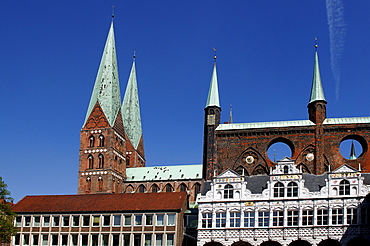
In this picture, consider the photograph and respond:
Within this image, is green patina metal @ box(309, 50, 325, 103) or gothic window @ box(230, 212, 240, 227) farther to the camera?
green patina metal @ box(309, 50, 325, 103)

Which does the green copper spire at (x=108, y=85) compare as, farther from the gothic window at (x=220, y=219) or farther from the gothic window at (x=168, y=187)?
the gothic window at (x=220, y=219)

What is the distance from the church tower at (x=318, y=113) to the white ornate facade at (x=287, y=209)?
10.2 m

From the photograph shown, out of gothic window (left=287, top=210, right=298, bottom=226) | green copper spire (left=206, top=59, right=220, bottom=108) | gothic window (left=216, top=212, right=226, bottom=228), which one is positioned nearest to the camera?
gothic window (left=287, top=210, right=298, bottom=226)

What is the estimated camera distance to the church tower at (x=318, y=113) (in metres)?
65.9

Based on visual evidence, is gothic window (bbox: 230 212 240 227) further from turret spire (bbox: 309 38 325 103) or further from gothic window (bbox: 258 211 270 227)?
turret spire (bbox: 309 38 325 103)

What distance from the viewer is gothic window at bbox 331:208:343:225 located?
52.4m

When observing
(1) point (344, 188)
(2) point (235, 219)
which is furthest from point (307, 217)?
(2) point (235, 219)

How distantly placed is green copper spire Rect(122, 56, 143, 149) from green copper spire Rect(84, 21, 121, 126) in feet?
36.3

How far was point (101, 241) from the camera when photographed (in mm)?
59000

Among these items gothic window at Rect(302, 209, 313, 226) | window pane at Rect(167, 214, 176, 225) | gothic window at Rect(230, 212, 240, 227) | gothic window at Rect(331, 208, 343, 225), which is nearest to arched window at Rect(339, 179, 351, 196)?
gothic window at Rect(331, 208, 343, 225)

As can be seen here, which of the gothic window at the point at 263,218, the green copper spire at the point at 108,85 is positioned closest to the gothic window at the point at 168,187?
the green copper spire at the point at 108,85

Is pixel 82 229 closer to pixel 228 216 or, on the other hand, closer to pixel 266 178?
pixel 228 216

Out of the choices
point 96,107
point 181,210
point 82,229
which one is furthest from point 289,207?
point 96,107

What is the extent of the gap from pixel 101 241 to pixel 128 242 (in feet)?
8.97
